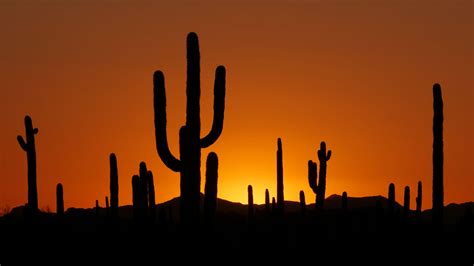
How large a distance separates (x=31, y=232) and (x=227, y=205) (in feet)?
348

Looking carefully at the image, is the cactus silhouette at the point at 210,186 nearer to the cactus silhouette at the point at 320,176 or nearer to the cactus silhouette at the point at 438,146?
the cactus silhouette at the point at 438,146

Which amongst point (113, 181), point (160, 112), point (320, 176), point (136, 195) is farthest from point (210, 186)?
point (320, 176)

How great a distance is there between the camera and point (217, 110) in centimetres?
1712

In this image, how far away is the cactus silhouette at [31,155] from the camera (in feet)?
97.6

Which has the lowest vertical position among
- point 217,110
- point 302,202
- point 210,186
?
point 210,186

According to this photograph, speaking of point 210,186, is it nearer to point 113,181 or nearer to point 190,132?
point 190,132

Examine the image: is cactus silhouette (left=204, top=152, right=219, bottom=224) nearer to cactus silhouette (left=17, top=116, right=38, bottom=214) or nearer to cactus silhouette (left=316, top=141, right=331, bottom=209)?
cactus silhouette (left=17, top=116, right=38, bottom=214)

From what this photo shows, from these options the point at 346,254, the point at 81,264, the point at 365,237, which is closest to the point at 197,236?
the point at 81,264

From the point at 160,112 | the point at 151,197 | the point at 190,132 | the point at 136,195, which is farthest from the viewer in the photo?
the point at 151,197

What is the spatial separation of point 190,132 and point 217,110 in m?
0.74

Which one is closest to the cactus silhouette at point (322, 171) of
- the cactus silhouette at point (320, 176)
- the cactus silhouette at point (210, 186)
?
the cactus silhouette at point (320, 176)

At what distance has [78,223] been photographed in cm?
4525

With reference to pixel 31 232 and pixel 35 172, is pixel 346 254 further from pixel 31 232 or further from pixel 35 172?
pixel 35 172

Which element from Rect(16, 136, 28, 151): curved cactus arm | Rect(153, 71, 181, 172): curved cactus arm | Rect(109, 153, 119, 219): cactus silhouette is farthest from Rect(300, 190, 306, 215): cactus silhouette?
Rect(153, 71, 181, 172): curved cactus arm
